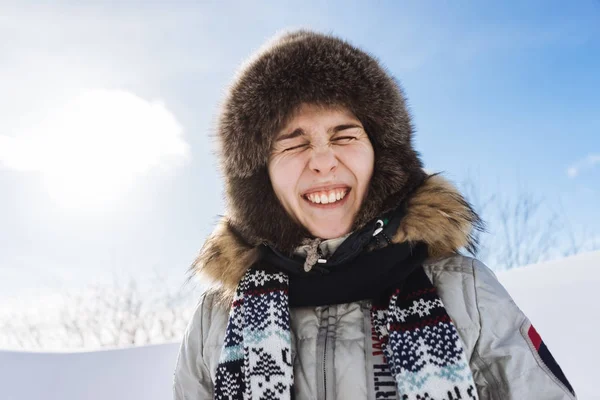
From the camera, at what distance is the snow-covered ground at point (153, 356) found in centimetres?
288

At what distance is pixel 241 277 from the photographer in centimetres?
168

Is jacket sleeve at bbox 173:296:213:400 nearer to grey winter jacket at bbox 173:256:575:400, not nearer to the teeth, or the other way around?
grey winter jacket at bbox 173:256:575:400

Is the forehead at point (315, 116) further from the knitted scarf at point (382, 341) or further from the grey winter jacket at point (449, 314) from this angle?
the knitted scarf at point (382, 341)

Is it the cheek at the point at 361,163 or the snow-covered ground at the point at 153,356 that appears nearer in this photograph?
the cheek at the point at 361,163

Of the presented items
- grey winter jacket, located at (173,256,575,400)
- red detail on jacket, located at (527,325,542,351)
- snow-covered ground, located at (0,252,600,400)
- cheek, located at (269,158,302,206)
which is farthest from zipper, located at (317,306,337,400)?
snow-covered ground, located at (0,252,600,400)

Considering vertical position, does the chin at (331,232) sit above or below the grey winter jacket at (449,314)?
above

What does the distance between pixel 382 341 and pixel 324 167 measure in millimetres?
561

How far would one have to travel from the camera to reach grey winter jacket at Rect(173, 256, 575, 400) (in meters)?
1.29

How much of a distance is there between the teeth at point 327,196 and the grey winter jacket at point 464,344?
1.13 ft

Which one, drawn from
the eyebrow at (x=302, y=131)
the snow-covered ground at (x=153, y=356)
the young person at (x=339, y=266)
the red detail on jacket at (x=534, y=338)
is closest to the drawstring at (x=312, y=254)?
the young person at (x=339, y=266)

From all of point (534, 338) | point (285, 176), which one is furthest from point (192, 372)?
point (534, 338)

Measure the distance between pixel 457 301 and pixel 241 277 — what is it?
74cm

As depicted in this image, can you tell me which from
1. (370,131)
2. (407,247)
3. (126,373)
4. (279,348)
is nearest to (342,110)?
(370,131)

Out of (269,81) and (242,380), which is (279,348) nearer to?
(242,380)
